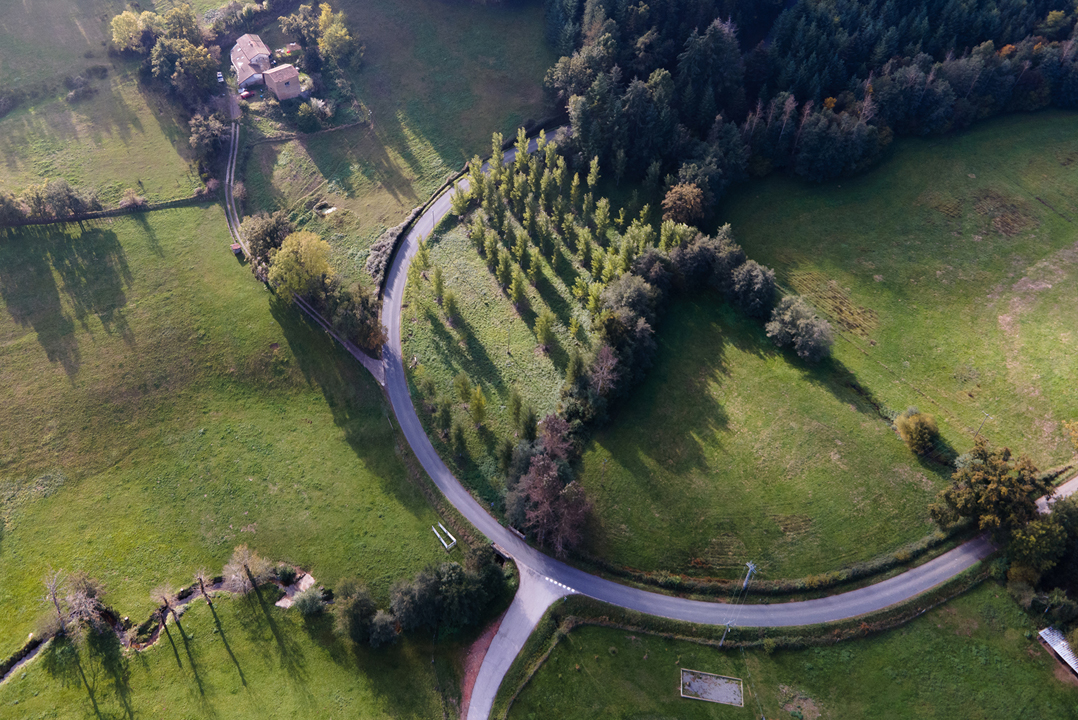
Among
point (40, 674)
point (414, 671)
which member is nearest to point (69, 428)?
point (40, 674)

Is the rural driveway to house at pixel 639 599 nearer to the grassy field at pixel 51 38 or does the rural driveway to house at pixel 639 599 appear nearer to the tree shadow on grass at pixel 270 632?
the tree shadow on grass at pixel 270 632

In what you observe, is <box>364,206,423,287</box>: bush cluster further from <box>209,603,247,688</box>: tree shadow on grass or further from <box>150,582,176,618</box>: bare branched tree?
<box>209,603,247,688</box>: tree shadow on grass

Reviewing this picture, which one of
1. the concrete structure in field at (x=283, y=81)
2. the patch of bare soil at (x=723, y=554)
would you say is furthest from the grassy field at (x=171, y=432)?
the concrete structure in field at (x=283, y=81)

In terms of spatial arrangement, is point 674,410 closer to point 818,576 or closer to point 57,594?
point 818,576

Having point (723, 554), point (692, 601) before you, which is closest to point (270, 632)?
point (692, 601)

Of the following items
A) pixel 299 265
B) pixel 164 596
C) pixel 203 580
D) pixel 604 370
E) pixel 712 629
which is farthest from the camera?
pixel 299 265
